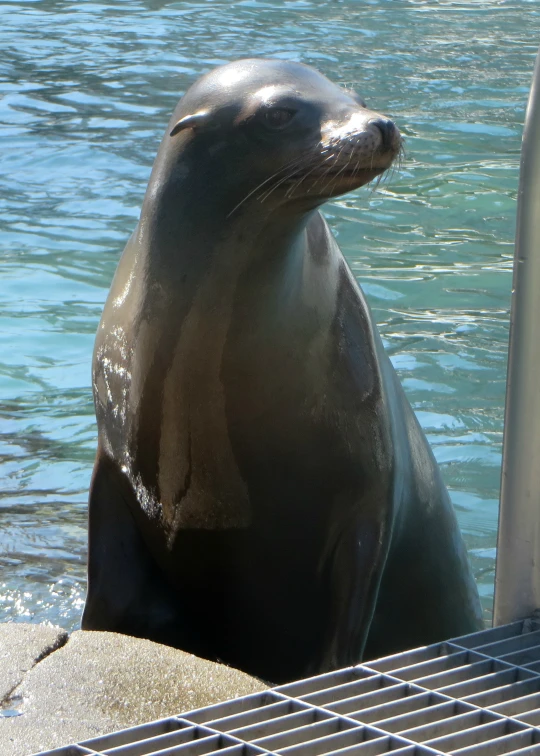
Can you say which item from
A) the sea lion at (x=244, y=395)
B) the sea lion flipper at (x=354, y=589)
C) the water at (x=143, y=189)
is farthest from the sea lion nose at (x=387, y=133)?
the water at (x=143, y=189)

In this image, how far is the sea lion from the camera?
340 centimetres

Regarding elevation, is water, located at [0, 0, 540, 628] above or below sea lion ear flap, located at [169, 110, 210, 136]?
below

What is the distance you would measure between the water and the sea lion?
3.70ft

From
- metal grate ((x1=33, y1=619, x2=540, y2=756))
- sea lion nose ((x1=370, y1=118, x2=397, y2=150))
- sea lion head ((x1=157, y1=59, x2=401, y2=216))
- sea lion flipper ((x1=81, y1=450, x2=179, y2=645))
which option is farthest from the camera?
sea lion flipper ((x1=81, y1=450, x2=179, y2=645))

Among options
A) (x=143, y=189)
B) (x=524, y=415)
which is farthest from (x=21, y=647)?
(x=143, y=189)

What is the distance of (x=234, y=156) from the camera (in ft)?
11.1

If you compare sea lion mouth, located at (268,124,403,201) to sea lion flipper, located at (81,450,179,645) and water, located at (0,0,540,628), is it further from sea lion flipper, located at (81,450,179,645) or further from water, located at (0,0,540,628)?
water, located at (0,0,540,628)

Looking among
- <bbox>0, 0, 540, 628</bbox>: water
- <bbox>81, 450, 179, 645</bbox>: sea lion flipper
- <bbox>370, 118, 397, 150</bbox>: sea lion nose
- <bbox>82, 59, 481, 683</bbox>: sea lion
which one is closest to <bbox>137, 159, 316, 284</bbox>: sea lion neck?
<bbox>82, 59, 481, 683</bbox>: sea lion

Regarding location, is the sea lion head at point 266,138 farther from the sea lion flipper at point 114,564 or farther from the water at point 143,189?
the water at point 143,189

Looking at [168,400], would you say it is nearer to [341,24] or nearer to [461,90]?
[461,90]

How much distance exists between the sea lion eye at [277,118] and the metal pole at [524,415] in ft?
3.52

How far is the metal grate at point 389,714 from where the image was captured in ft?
6.67

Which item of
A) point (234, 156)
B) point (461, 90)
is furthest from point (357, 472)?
point (461, 90)

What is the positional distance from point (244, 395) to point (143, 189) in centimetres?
677
